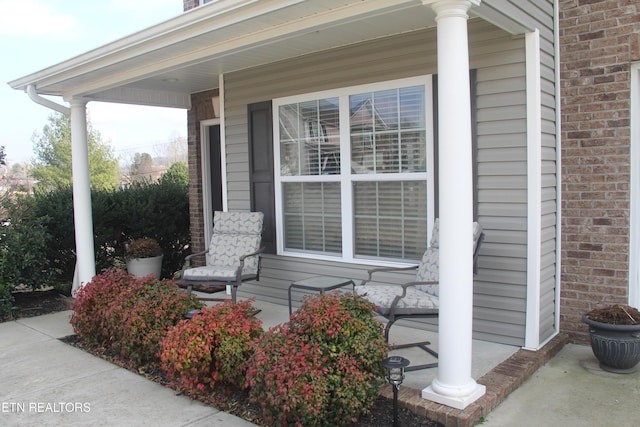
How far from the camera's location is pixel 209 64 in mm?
5383

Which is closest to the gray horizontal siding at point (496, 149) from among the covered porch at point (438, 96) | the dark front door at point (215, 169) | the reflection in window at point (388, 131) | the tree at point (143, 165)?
the covered porch at point (438, 96)

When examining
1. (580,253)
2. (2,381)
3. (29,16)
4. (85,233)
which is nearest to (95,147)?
(29,16)

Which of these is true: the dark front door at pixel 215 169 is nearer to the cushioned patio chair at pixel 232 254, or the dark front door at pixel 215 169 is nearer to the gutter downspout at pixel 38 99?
the cushioned patio chair at pixel 232 254

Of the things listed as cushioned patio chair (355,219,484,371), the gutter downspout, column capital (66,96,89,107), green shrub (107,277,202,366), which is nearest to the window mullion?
cushioned patio chair (355,219,484,371)

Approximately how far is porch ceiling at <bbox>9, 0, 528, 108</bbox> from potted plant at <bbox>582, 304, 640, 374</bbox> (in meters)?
2.06

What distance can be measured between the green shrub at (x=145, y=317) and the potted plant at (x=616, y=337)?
2874 millimetres

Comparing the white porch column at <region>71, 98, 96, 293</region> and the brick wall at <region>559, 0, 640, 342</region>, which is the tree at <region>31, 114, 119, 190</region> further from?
the brick wall at <region>559, 0, 640, 342</region>

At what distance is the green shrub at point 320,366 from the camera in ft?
9.02

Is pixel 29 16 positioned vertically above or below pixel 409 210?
above

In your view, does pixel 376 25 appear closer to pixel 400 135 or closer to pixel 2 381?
pixel 400 135

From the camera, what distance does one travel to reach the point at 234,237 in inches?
224

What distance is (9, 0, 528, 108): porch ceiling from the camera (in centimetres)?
351

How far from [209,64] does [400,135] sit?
213 cm

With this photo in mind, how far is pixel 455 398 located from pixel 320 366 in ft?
2.52
